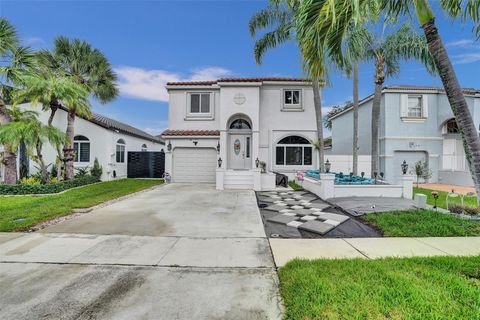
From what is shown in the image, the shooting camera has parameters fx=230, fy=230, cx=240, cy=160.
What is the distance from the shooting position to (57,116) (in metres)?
16.2

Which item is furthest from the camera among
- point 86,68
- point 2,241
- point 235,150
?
point 235,150

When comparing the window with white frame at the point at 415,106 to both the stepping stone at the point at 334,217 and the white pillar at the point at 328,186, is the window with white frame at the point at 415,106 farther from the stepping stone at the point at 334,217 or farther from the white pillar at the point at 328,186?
the stepping stone at the point at 334,217

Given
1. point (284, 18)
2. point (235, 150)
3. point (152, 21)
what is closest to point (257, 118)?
point (235, 150)

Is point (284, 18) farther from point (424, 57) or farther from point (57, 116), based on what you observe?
point (57, 116)

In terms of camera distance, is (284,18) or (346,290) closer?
(346,290)

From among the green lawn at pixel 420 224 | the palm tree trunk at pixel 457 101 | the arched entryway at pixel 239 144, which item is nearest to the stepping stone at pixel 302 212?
the green lawn at pixel 420 224

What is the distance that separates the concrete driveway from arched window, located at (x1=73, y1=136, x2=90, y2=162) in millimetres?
11951

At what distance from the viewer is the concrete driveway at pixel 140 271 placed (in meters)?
2.92

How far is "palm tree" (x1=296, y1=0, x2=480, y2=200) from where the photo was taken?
3.48 meters

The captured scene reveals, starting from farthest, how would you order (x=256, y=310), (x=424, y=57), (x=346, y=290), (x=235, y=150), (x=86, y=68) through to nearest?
(x=235, y=150)
(x=86, y=68)
(x=424, y=57)
(x=346, y=290)
(x=256, y=310)

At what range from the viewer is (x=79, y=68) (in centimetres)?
1359

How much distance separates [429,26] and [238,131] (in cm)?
1322

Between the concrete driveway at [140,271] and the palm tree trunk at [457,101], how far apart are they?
353cm

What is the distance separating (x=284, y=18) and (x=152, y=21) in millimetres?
8317
